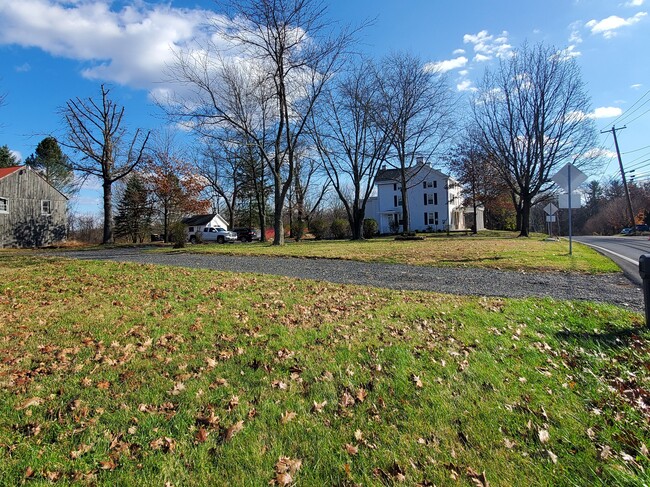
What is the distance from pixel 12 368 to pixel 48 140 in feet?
157

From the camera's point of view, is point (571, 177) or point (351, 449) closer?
point (351, 449)

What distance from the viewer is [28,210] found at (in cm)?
2983

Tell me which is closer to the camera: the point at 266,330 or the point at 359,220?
the point at 266,330

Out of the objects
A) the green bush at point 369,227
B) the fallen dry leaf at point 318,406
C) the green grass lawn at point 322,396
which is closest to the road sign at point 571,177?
the green grass lawn at point 322,396

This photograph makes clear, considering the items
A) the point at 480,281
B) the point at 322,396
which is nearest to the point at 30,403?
the point at 322,396

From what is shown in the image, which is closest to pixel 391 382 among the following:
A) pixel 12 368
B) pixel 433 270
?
pixel 12 368

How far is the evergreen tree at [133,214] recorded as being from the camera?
3981 centimetres

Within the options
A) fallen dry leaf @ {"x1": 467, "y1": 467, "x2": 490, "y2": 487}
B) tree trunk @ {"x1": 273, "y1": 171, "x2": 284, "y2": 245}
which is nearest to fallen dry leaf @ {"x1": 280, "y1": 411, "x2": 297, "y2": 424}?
fallen dry leaf @ {"x1": 467, "y1": 467, "x2": 490, "y2": 487}

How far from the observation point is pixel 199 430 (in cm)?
263

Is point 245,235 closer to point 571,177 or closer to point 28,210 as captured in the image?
point 28,210

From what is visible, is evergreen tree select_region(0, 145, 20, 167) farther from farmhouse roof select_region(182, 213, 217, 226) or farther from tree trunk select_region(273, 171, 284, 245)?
tree trunk select_region(273, 171, 284, 245)

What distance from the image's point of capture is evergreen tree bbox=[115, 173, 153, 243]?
3981cm

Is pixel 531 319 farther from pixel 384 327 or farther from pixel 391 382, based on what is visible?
pixel 391 382

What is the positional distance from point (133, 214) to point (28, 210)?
11.9 meters
